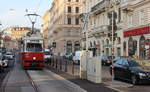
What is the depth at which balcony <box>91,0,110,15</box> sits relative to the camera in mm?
62900

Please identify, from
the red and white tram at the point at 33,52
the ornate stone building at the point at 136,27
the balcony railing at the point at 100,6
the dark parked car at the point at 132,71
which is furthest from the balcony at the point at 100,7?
the dark parked car at the point at 132,71

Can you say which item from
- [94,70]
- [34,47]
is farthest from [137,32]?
[94,70]

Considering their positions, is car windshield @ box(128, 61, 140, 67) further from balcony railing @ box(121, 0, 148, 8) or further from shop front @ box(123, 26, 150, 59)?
balcony railing @ box(121, 0, 148, 8)

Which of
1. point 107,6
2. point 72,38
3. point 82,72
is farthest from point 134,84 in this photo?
point 72,38

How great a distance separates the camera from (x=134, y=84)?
65.0 ft

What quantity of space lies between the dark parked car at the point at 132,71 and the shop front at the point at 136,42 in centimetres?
2148

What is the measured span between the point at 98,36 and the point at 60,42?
4864cm

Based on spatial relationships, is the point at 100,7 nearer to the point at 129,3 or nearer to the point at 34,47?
the point at 129,3

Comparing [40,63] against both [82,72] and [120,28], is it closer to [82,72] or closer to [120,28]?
[82,72]

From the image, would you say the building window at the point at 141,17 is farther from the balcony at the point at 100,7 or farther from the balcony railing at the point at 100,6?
the balcony railing at the point at 100,6

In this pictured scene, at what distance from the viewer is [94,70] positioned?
2083 centimetres

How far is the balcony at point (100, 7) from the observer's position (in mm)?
62900

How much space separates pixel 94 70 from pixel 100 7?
154 ft

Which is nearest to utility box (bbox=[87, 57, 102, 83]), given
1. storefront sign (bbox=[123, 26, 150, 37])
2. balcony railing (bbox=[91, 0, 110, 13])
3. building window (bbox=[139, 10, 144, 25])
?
storefront sign (bbox=[123, 26, 150, 37])
